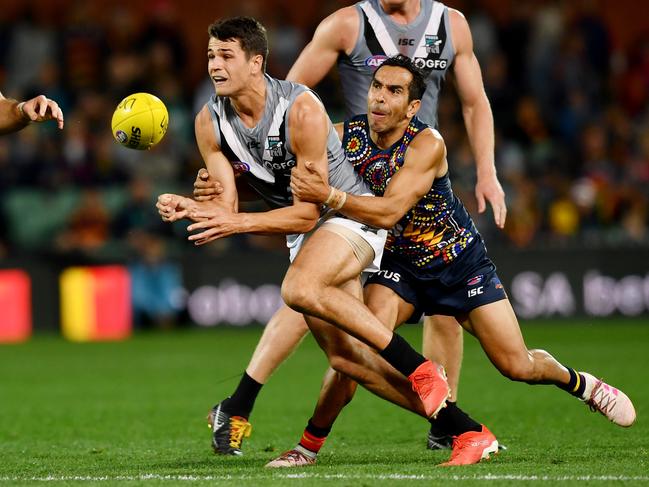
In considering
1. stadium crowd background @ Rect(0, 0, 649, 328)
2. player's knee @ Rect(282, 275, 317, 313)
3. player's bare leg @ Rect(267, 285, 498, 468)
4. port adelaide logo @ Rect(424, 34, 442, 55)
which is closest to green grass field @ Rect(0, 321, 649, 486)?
player's bare leg @ Rect(267, 285, 498, 468)

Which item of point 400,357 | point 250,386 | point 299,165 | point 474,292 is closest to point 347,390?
point 400,357

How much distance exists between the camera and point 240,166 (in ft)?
22.8

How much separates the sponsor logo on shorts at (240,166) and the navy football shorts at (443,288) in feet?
3.12

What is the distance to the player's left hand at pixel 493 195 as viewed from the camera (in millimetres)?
7434

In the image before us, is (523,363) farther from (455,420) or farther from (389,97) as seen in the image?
(389,97)

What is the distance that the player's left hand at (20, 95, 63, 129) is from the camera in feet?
20.3

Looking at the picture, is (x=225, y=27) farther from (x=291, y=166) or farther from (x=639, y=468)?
(x=639, y=468)

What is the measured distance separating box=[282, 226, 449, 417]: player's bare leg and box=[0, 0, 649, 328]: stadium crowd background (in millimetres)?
9752

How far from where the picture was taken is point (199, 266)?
16.2 metres

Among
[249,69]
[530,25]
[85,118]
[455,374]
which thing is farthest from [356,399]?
[530,25]

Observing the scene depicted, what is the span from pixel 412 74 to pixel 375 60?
0.69 meters

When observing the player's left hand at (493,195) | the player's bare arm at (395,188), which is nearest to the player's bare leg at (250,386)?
the player's bare arm at (395,188)

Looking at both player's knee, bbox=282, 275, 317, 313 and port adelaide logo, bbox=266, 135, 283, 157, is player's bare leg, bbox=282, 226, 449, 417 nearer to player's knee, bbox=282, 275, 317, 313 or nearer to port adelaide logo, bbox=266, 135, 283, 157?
player's knee, bbox=282, 275, 317, 313

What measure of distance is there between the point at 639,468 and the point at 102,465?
2737 mm
